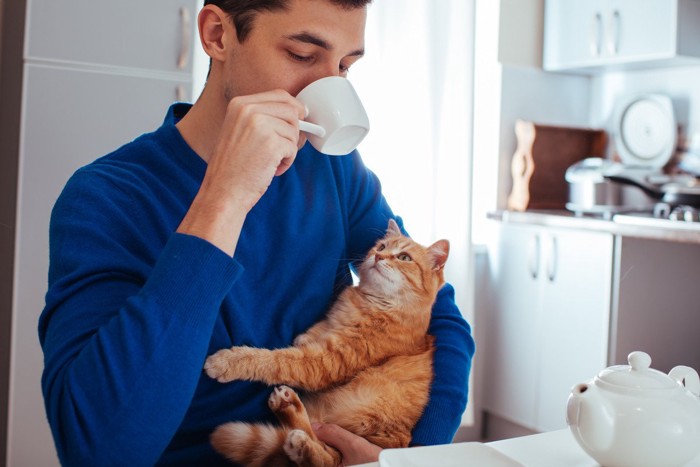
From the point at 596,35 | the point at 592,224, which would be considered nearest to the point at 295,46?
the point at 592,224

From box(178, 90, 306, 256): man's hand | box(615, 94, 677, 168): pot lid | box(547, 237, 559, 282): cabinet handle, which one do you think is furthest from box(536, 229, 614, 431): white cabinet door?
box(178, 90, 306, 256): man's hand

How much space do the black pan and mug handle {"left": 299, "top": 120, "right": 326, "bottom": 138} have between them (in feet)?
6.91

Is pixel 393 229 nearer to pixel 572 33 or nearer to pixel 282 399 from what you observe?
pixel 282 399

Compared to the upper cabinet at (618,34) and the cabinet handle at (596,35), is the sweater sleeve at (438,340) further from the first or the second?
the cabinet handle at (596,35)

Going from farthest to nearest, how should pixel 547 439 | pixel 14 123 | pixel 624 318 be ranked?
pixel 624 318 → pixel 14 123 → pixel 547 439

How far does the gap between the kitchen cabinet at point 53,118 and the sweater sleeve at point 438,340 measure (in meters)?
1.22

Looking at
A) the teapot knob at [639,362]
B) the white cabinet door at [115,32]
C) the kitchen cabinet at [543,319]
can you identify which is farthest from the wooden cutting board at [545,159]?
the teapot knob at [639,362]

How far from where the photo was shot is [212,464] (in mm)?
904

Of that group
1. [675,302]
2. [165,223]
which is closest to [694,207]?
[675,302]

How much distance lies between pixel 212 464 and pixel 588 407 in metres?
0.46

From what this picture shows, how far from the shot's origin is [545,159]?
3.17m

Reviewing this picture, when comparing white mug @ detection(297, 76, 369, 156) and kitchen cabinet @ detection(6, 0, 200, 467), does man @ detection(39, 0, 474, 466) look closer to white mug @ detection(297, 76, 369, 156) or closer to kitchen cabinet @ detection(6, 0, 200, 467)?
white mug @ detection(297, 76, 369, 156)

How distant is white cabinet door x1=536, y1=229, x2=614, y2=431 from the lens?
2.59 meters

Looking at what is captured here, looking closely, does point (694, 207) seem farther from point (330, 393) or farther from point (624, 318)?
point (330, 393)
